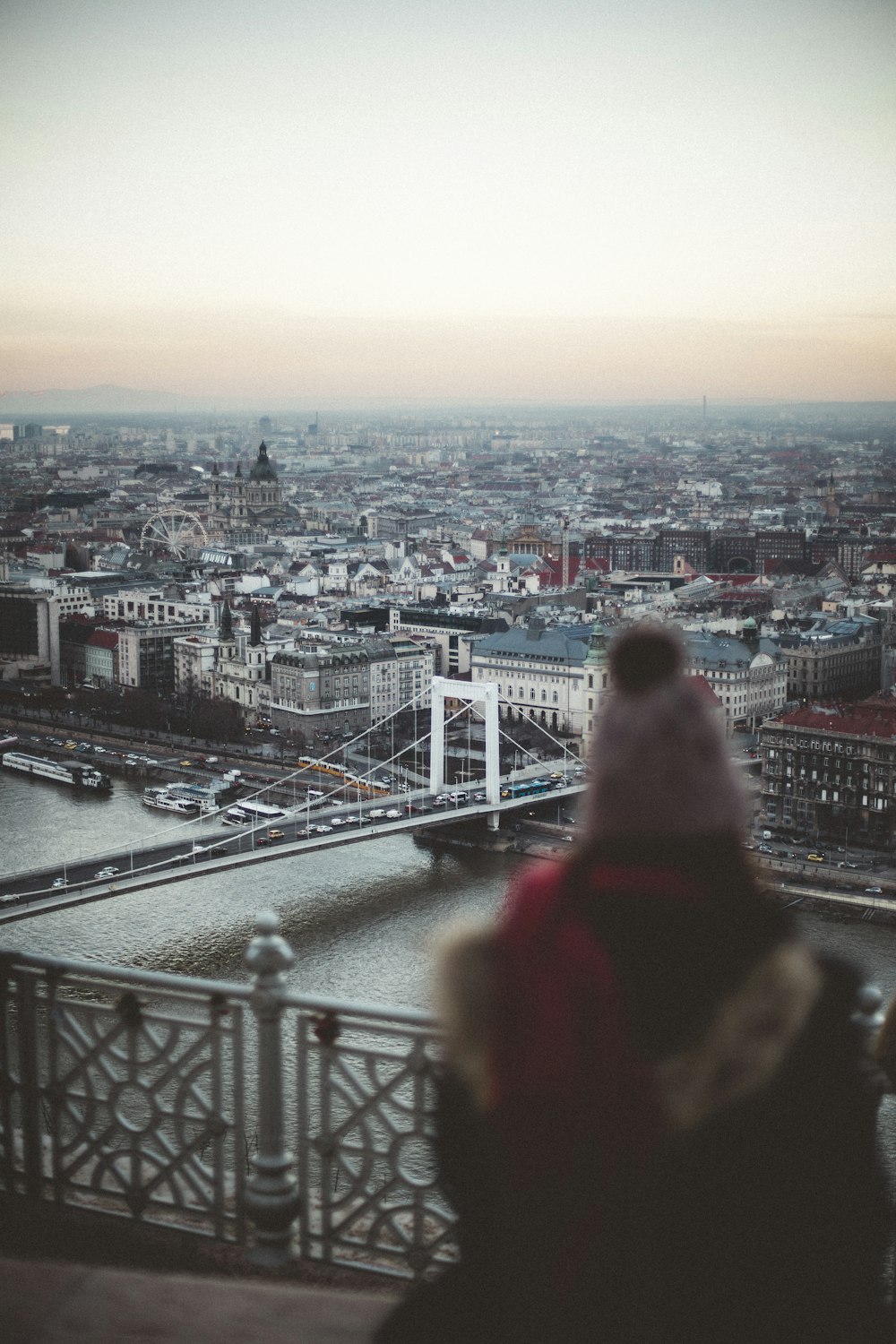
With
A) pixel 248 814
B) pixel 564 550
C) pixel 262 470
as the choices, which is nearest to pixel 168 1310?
pixel 248 814

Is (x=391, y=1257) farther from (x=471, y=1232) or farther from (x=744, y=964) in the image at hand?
(x=744, y=964)

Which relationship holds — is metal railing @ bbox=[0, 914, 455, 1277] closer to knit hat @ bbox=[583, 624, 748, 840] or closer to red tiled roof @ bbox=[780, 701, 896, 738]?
knit hat @ bbox=[583, 624, 748, 840]

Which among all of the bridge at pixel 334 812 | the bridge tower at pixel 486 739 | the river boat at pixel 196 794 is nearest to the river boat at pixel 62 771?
the river boat at pixel 196 794

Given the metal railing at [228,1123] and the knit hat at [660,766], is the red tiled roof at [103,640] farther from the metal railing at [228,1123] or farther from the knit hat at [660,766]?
the knit hat at [660,766]

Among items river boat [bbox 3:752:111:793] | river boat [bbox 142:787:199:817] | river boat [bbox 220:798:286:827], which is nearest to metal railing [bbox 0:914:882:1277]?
river boat [bbox 220:798:286:827]

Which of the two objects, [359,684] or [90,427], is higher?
[90,427]

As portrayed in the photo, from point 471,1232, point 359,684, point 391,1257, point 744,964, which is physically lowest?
point 359,684

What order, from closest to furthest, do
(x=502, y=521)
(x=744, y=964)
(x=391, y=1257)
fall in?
(x=744, y=964) → (x=391, y=1257) → (x=502, y=521)

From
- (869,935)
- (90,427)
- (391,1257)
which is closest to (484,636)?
(869,935)
